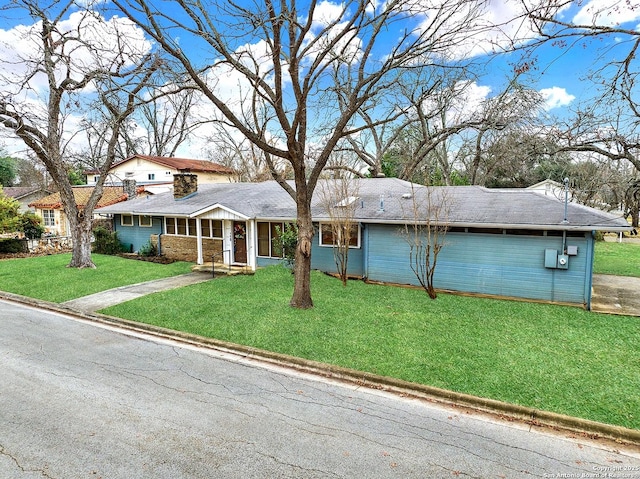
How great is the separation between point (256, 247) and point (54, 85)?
32.2ft

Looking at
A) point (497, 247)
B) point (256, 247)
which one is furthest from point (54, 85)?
point (497, 247)

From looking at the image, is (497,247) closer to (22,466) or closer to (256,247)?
(256,247)

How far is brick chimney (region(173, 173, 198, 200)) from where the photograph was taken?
2022 centimetres

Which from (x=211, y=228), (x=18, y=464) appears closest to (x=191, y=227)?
(x=211, y=228)

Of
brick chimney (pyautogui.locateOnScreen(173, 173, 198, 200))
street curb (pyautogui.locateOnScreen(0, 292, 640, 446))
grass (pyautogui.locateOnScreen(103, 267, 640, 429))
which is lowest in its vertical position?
street curb (pyautogui.locateOnScreen(0, 292, 640, 446))

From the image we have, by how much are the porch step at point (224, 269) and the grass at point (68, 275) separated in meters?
0.49

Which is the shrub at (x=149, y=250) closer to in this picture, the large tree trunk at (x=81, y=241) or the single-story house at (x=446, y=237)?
the single-story house at (x=446, y=237)

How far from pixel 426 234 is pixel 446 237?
61 centimetres

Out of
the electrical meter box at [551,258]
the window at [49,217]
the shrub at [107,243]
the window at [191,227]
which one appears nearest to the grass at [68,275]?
the shrub at [107,243]

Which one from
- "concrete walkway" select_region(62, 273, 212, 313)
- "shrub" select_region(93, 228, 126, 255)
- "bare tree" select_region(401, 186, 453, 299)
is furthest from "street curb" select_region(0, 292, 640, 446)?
"shrub" select_region(93, 228, 126, 255)

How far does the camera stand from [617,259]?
19000 millimetres

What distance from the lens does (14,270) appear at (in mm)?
16156

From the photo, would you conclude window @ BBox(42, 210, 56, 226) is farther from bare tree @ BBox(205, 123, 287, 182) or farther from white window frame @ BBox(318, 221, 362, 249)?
white window frame @ BBox(318, 221, 362, 249)

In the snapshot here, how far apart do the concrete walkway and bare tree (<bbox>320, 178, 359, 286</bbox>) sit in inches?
185
